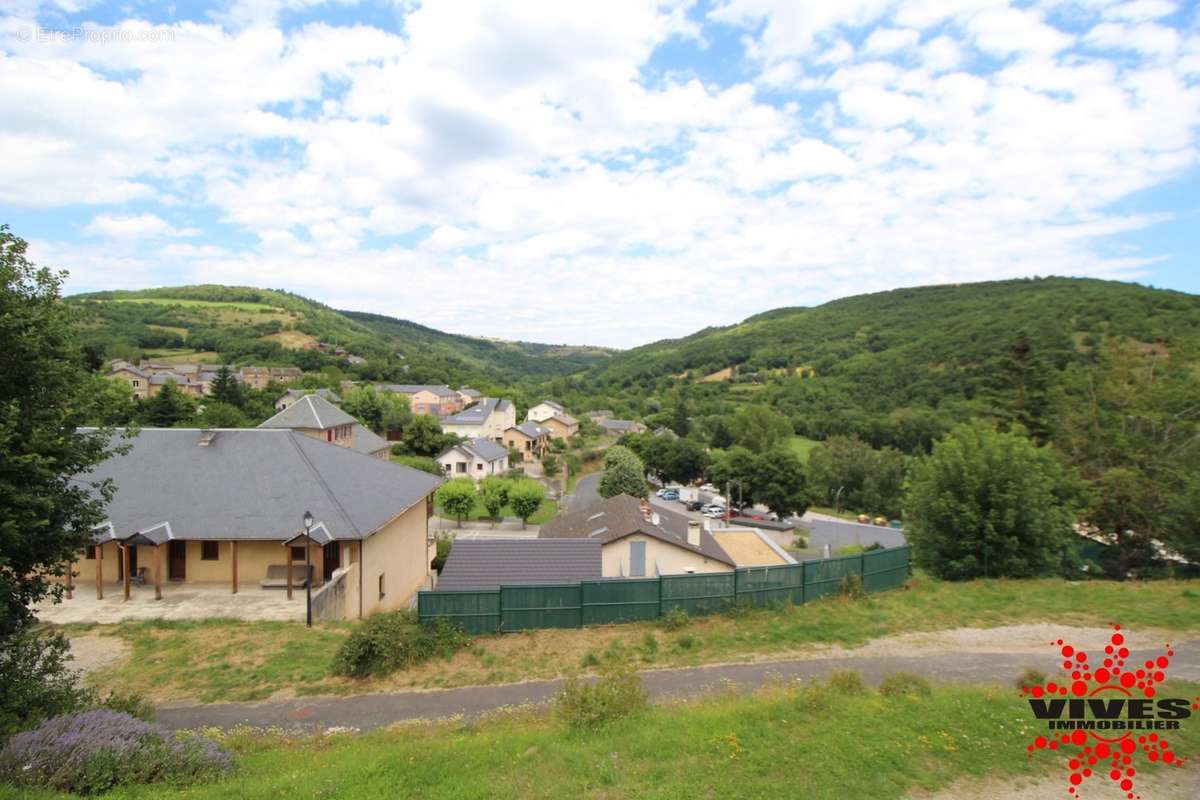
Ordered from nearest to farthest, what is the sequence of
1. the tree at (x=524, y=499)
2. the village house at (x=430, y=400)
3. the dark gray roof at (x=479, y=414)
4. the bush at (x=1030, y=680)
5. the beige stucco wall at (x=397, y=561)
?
1. the bush at (x=1030, y=680)
2. the beige stucco wall at (x=397, y=561)
3. the tree at (x=524, y=499)
4. the dark gray roof at (x=479, y=414)
5. the village house at (x=430, y=400)

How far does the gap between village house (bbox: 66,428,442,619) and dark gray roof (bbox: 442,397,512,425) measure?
173 ft

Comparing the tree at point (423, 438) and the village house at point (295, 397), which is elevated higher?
the village house at point (295, 397)

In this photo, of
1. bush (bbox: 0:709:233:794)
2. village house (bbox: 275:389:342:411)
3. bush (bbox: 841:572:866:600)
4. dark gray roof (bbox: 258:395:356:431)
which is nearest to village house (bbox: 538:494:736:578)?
bush (bbox: 841:572:866:600)

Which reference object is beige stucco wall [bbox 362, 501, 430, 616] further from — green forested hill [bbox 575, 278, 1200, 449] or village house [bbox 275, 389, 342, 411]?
village house [bbox 275, 389, 342, 411]

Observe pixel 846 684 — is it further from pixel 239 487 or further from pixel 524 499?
pixel 524 499

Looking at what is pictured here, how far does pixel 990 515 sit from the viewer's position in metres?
16.7

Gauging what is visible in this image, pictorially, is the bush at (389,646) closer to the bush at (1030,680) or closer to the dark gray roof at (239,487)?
the dark gray roof at (239,487)

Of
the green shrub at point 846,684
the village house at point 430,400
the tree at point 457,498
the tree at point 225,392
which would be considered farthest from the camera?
the village house at point 430,400

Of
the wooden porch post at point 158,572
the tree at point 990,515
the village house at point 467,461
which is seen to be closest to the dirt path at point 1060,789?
the tree at point 990,515

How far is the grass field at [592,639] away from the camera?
1074 centimetres

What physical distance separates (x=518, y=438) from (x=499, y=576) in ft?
202

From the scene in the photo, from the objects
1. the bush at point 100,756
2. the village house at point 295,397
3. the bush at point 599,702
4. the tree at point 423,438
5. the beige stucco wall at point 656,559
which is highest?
the village house at point 295,397

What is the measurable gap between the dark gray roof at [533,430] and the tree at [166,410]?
36580mm

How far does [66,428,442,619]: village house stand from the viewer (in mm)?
15258
